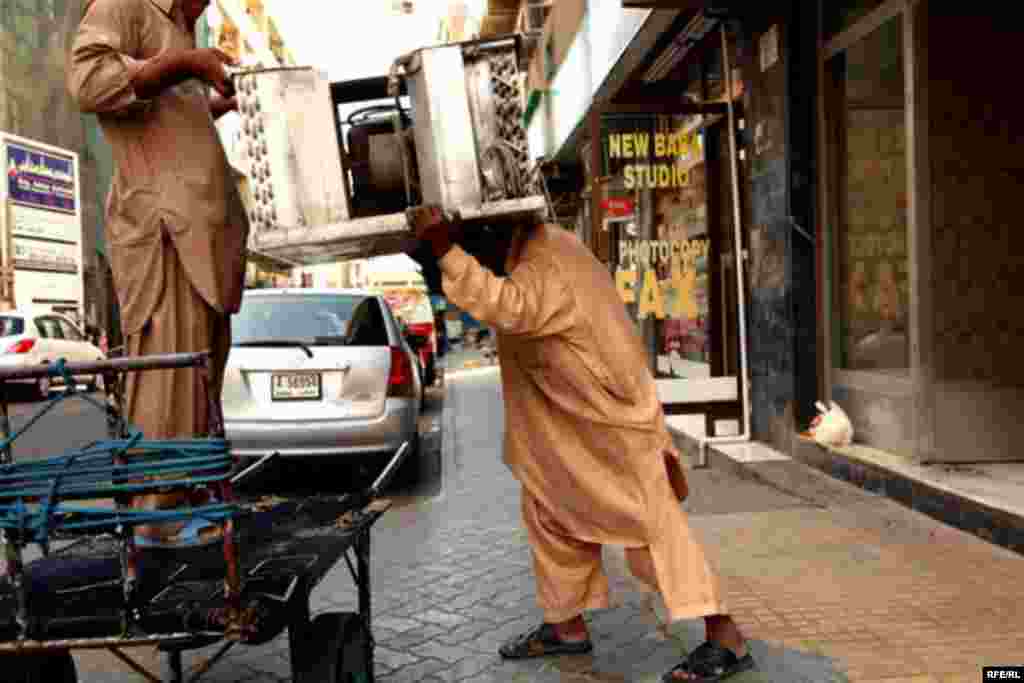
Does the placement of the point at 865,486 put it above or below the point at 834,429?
below

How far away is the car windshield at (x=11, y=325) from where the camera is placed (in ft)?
56.2

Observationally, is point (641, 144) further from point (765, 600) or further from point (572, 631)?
point (572, 631)

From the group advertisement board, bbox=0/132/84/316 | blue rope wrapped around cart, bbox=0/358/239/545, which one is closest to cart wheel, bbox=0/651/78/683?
blue rope wrapped around cart, bbox=0/358/239/545

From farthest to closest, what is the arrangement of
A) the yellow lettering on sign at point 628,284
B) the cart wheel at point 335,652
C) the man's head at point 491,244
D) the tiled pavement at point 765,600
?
the yellow lettering on sign at point 628,284 < the tiled pavement at point 765,600 < the man's head at point 491,244 < the cart wheel at point 335,652

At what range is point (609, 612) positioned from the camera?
426 cm

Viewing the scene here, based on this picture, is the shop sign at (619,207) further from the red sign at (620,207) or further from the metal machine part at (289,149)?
the metal machine part at (289,149)

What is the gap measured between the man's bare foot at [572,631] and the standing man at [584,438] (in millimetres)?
176

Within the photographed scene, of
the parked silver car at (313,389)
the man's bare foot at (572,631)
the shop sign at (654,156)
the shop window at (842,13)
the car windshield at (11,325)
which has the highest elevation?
the shop window at (842,13)

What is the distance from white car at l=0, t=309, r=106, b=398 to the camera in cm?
1662

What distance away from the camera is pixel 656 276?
8.94 metres

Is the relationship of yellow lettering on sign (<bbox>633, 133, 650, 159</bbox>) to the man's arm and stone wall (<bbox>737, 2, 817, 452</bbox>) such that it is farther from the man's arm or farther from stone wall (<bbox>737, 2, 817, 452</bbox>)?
the man's arm

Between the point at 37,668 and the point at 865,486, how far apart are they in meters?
4.87

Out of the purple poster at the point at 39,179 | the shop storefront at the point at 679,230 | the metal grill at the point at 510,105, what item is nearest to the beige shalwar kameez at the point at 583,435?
the metal grill at the point at 510,105

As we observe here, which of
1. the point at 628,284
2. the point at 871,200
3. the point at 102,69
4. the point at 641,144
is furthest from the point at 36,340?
the point at 102,69
